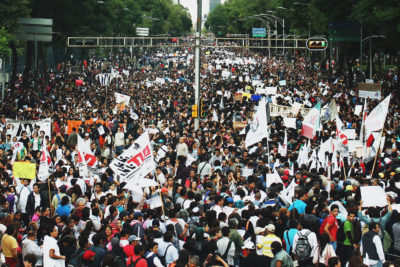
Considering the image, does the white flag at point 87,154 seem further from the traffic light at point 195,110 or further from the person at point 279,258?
the traffic light at point 195,110

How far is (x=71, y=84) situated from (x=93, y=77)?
8.15 m

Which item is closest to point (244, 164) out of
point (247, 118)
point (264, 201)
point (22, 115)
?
point (264, 201)

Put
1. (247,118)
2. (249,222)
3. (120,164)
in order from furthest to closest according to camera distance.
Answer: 1. (247,118)
2. (120,164)
3. (249,222)

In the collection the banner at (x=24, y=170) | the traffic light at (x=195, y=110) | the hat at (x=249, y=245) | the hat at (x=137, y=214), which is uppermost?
the traffic light at (x=195, y=110)

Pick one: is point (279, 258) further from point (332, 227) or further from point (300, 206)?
point (300, 206)

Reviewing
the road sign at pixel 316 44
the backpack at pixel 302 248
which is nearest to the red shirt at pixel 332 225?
the backpack at pixel 302 248

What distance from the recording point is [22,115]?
2897 centimetres

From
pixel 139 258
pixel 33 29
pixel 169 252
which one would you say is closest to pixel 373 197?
pixel 169 252

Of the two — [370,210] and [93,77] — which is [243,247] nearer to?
[370,210]

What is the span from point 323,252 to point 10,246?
4492mm

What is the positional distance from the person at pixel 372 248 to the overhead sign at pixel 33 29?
29530 millimetres

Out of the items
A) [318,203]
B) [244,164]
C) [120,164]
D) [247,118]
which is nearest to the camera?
[318,203]

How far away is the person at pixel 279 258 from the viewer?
906 cm

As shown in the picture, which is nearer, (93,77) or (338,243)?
(338,243)
